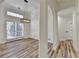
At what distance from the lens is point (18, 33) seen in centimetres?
1263

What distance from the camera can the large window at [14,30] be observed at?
10913 mm

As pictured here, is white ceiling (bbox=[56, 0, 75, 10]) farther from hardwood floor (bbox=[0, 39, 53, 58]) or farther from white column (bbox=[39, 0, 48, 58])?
white column (bbox=[39, 0, 48, 58])

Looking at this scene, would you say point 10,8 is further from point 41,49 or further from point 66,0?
point 41,49

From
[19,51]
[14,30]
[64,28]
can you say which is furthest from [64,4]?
[14,30]

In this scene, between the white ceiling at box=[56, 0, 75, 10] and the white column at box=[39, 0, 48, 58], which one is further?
the white ceiling at box=[56, 0, 75, 10]

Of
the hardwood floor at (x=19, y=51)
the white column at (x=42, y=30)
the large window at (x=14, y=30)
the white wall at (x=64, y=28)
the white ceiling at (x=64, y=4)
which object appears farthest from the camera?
the white wall at (x=64, y=28)

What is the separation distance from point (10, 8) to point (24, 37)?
4365 mm

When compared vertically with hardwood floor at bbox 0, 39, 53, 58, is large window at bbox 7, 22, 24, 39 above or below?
above

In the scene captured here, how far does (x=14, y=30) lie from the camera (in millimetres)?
11914

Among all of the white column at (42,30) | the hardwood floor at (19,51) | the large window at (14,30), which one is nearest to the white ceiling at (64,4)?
the hardwood floor at (19,51)

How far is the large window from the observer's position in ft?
35.8

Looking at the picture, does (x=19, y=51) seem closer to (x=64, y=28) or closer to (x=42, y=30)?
(x=42, y=30)

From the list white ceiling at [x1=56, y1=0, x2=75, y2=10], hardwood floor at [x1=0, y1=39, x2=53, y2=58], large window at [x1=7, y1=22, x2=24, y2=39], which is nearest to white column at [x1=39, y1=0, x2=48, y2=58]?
hardwood floor at [x1=0, y1=39, x2=53, y2=58]

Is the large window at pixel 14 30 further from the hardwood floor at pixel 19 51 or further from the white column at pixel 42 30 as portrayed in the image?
the white column at pixel 42 30
